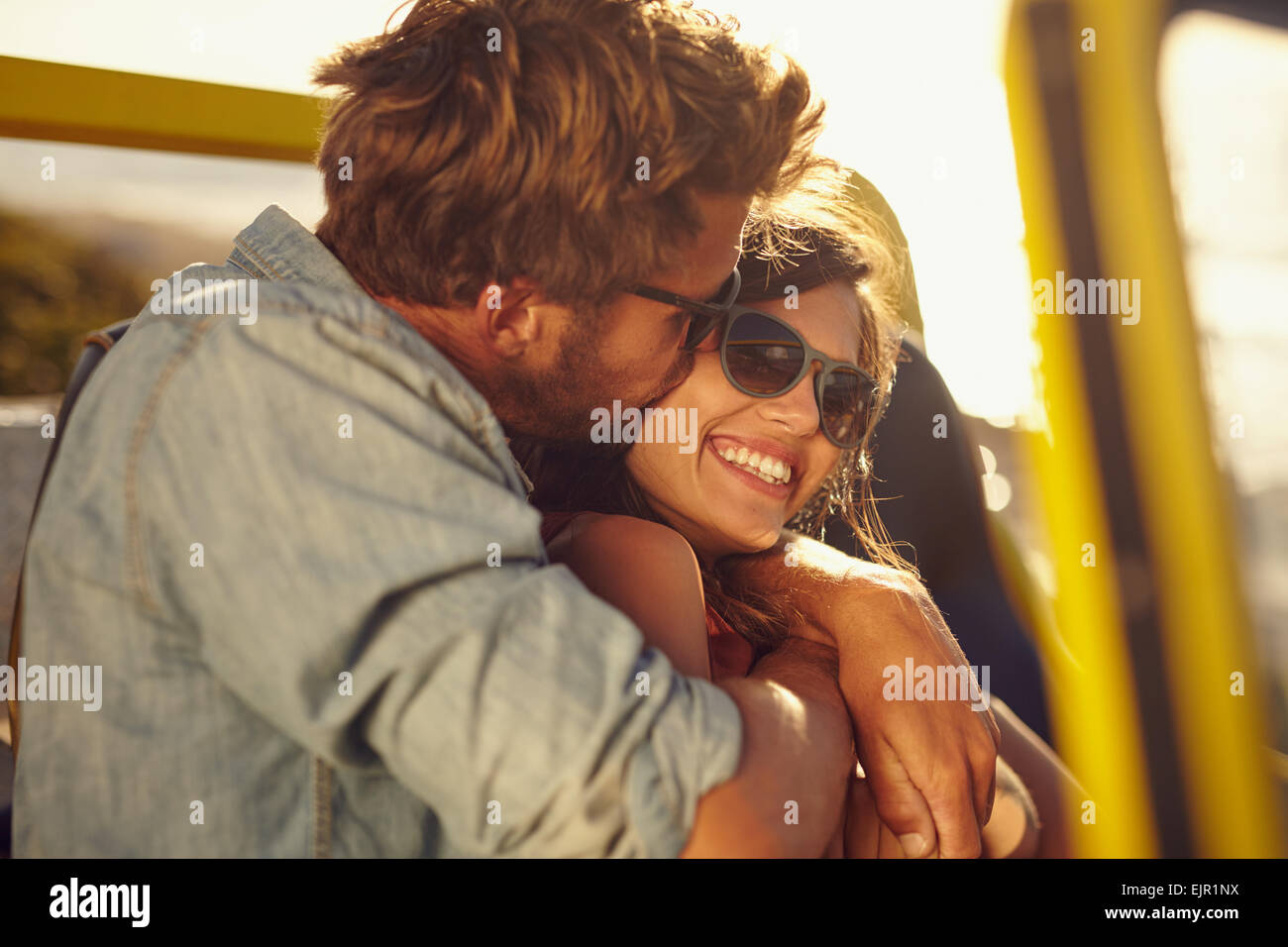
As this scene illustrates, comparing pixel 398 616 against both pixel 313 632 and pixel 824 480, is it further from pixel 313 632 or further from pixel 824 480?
pixel 824 480

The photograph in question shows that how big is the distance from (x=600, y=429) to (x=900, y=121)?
31.6 inches

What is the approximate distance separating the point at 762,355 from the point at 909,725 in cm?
68

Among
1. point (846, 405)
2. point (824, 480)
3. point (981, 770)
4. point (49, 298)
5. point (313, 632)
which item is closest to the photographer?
point (313, 632)

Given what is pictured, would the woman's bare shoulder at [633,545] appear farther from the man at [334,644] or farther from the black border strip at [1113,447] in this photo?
the black border strip at [1113,447]

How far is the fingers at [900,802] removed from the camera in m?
1.26

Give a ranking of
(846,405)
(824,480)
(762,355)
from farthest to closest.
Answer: (824,480)
(846,405)
(762,355)

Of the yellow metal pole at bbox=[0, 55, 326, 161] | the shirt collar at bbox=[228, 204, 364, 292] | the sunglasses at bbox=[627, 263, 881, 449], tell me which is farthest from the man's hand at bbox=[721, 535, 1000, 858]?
the yellow metal pole at bbox=[0, 55, 326, 161]

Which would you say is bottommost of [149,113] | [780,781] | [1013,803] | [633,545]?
[1013,803]

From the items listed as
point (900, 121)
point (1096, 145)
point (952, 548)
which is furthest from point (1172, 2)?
point (952, 548)

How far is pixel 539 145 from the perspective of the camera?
123 centimetres

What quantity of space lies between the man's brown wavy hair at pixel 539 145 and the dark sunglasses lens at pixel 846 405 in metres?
0.46

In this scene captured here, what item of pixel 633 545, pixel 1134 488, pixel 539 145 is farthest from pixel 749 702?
pixel 539 145

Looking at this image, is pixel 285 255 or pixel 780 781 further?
pixel 285 255
